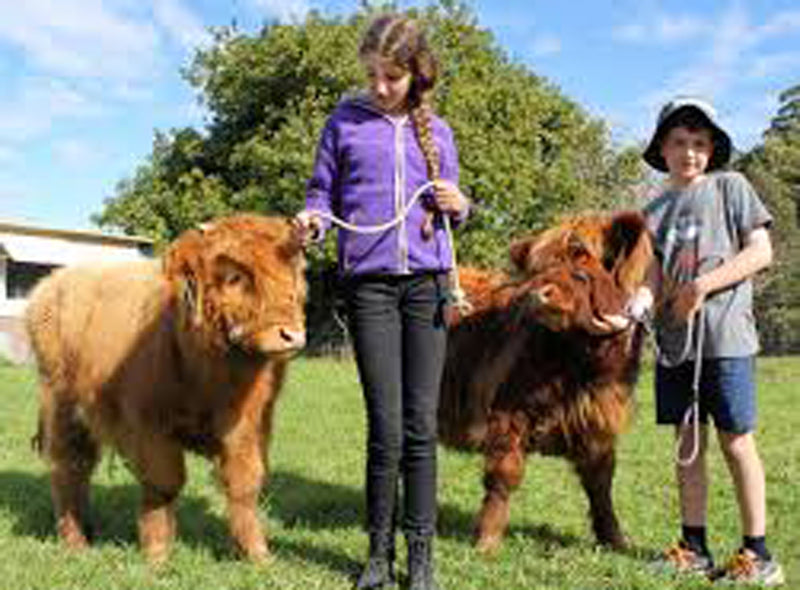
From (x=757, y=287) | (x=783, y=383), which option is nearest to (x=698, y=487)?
(x=783, y=383)

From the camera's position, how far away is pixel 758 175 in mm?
32406

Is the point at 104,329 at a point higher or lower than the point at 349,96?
lower

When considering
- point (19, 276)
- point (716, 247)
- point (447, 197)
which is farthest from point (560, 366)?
point (19, 276)

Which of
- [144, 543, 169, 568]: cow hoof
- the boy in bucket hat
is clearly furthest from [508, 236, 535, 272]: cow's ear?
[144, 543, 169, 568]: cow hoof

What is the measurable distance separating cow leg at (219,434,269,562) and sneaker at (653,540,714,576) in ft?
6.15

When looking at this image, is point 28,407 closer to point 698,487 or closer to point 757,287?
point 698,487

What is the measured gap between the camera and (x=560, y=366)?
464 cm

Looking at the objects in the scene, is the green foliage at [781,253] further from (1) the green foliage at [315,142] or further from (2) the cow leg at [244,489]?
(2) the cow leg at [244,489]

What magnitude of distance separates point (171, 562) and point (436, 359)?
1.61 meters

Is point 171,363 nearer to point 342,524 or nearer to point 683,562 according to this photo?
point 342,524

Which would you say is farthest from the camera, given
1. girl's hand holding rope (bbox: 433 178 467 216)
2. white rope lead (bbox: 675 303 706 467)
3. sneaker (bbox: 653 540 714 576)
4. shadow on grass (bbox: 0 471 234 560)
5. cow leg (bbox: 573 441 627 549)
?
shadow on grass (bbox: 0 471 234 560)

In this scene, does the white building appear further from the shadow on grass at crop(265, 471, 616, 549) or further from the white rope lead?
the white rope lead

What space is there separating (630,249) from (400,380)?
132 cm

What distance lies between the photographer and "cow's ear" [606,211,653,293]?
14.5 feet
